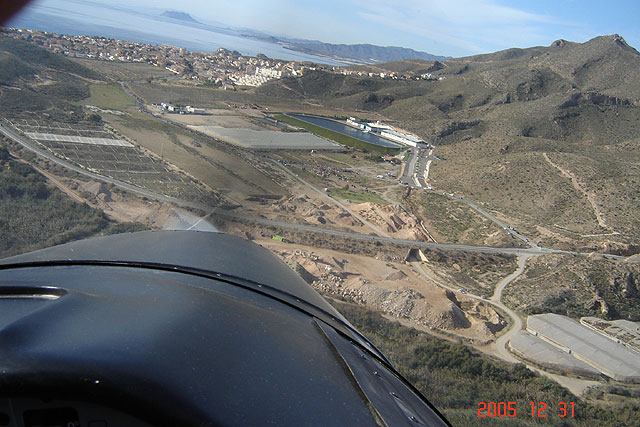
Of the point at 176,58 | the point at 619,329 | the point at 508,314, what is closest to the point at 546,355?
the point at 508,314

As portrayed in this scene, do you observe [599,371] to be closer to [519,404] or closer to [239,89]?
[519,404]

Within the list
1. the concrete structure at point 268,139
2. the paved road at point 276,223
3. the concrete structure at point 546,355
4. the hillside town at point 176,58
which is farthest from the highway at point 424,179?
the hillside town at point 176,58

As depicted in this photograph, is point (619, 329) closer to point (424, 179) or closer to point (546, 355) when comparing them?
point (546, 355)

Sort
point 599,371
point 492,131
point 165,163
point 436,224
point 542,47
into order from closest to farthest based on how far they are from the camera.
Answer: point 599,371 < point 165,163 < point 436,224 < point 492,131 < point 542,47

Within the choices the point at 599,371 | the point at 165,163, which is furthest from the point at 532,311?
the point at 165,163
